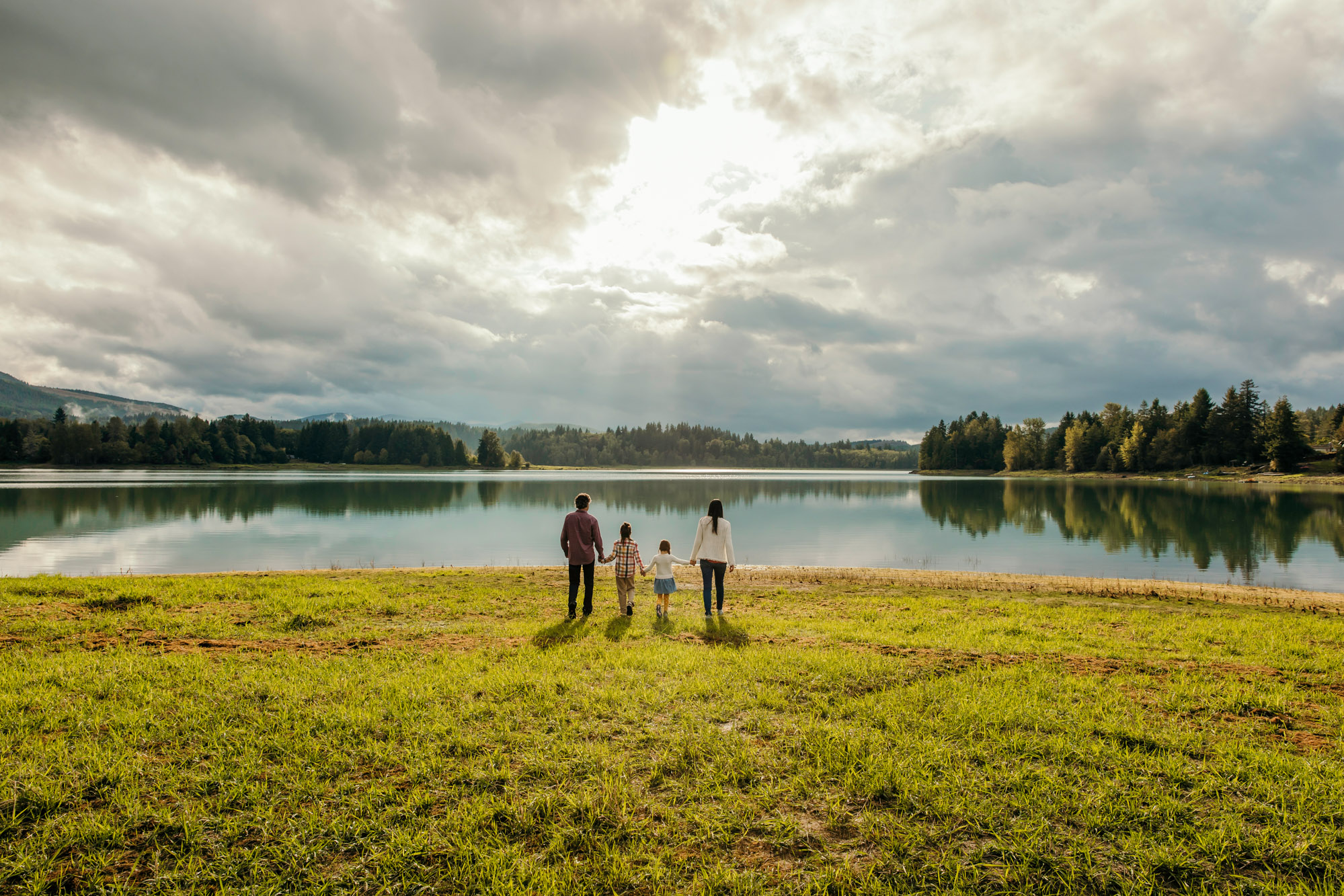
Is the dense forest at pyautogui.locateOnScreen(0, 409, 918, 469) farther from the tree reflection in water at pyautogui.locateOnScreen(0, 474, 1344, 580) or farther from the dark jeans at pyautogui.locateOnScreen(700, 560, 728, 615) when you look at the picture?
the dark jeans at pyautogui.locateOnScreen(700, 560, 728, 615)

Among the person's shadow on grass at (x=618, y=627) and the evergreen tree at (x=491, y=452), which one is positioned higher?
the evergreen tree at (x=491, y=452)

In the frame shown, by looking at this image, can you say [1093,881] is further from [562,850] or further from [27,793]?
[27,793]

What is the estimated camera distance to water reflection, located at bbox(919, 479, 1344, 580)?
34.5 meters

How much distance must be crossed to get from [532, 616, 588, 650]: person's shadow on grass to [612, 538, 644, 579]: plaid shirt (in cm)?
132

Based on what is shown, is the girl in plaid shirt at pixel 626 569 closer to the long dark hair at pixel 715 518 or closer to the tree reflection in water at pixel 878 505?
the long dark hair at pixel 715 518

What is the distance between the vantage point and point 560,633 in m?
11.7

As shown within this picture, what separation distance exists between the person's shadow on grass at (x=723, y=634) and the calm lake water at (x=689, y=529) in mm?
18751

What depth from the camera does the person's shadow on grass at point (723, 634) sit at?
1093 cm

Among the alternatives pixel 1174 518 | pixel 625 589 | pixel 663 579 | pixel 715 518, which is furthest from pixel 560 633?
pixel 1174 518

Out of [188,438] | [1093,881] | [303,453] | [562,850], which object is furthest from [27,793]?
[303,453]

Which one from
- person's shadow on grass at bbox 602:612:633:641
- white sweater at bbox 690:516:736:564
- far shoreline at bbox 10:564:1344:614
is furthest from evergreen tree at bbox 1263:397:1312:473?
person's shadow on grass at bbox 602:612:633:641

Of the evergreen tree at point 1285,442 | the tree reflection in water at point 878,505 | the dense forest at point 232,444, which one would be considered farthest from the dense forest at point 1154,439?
the dense forest at point 232,444

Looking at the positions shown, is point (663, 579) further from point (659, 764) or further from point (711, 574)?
point (659, 764)

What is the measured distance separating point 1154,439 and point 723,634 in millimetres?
142699
